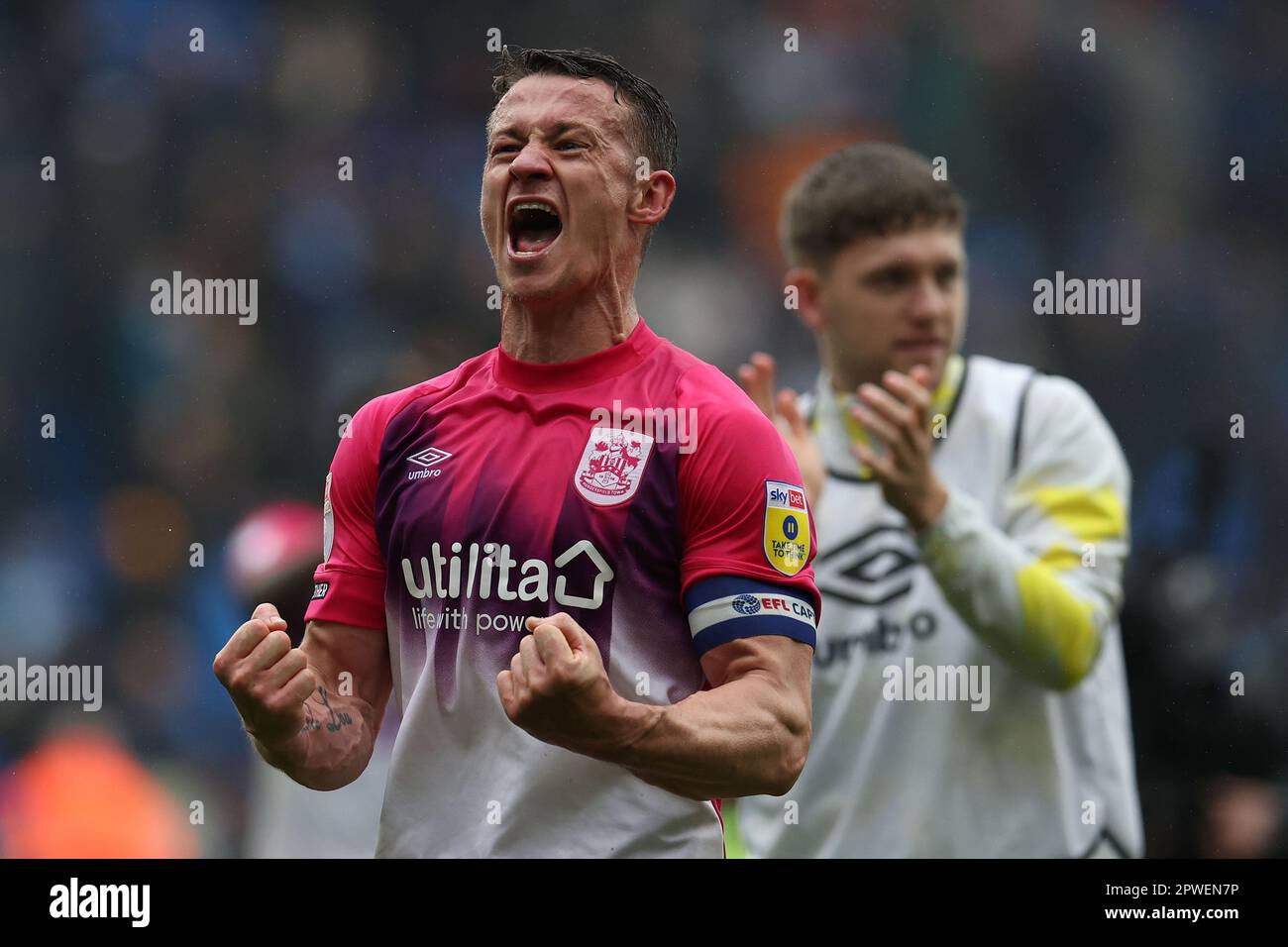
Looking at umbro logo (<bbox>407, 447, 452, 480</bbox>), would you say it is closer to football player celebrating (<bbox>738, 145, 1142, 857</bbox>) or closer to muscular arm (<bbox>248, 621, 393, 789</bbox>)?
muscular arm (<bbox>248, 621, 393, 789</bbox>)

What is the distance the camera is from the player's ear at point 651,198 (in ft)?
10.6

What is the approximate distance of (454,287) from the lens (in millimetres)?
8227

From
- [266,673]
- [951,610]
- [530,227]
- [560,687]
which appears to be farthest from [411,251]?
[560,687]

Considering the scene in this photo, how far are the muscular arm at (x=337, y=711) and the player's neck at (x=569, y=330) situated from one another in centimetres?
65

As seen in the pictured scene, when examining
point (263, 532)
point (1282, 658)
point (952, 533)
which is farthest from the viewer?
point (1282, 658)

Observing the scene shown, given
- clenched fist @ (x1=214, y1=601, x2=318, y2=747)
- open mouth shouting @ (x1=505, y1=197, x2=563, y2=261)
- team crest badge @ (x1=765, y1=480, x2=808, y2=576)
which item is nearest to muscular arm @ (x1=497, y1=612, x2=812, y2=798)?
team crest badge @ (x1=765, y1=480, x2=808, y2=576)

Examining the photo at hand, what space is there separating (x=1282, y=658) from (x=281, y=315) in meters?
5.10

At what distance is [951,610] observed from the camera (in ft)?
18.5

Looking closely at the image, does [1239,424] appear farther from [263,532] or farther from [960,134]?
[263,532]

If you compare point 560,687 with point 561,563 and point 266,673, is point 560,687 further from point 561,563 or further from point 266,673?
point 266,673

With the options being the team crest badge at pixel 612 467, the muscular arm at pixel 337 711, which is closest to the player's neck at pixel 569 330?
the team crest badge at pixel 612 467

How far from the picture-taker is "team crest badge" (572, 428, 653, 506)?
9.70 feet

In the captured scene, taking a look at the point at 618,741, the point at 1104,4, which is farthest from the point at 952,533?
the point at 1104,4

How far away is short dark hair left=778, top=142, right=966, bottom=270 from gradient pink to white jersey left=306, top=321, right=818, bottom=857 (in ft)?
9.41
